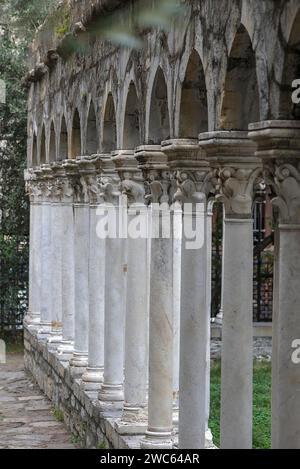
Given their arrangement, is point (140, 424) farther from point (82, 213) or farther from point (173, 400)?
point (82, 213)

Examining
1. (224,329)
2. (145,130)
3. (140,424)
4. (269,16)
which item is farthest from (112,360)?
(269,16)

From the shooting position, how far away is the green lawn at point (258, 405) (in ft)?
41.7

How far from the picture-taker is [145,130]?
10.5 meters

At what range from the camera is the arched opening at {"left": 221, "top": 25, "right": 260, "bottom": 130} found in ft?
25.5

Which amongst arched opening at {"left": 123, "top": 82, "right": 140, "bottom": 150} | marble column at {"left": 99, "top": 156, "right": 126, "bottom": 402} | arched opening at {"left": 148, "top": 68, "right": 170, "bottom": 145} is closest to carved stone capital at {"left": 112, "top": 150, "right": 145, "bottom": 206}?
arched opening at {"left": 123, "top": 82, "right": 140, "bottom": 150}

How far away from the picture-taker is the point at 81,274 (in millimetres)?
14867

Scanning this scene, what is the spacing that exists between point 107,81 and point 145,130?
253 cm

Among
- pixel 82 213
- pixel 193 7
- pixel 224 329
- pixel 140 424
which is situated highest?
pixel 193 7

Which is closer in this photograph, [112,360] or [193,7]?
[193,7]

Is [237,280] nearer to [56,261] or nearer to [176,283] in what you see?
[176,283]

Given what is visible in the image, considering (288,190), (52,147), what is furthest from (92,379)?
(288,190)

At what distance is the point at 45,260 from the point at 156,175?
29.2ft

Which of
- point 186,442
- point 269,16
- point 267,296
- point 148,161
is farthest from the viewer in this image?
point 267,296

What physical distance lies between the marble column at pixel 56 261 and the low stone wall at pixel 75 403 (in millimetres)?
280
